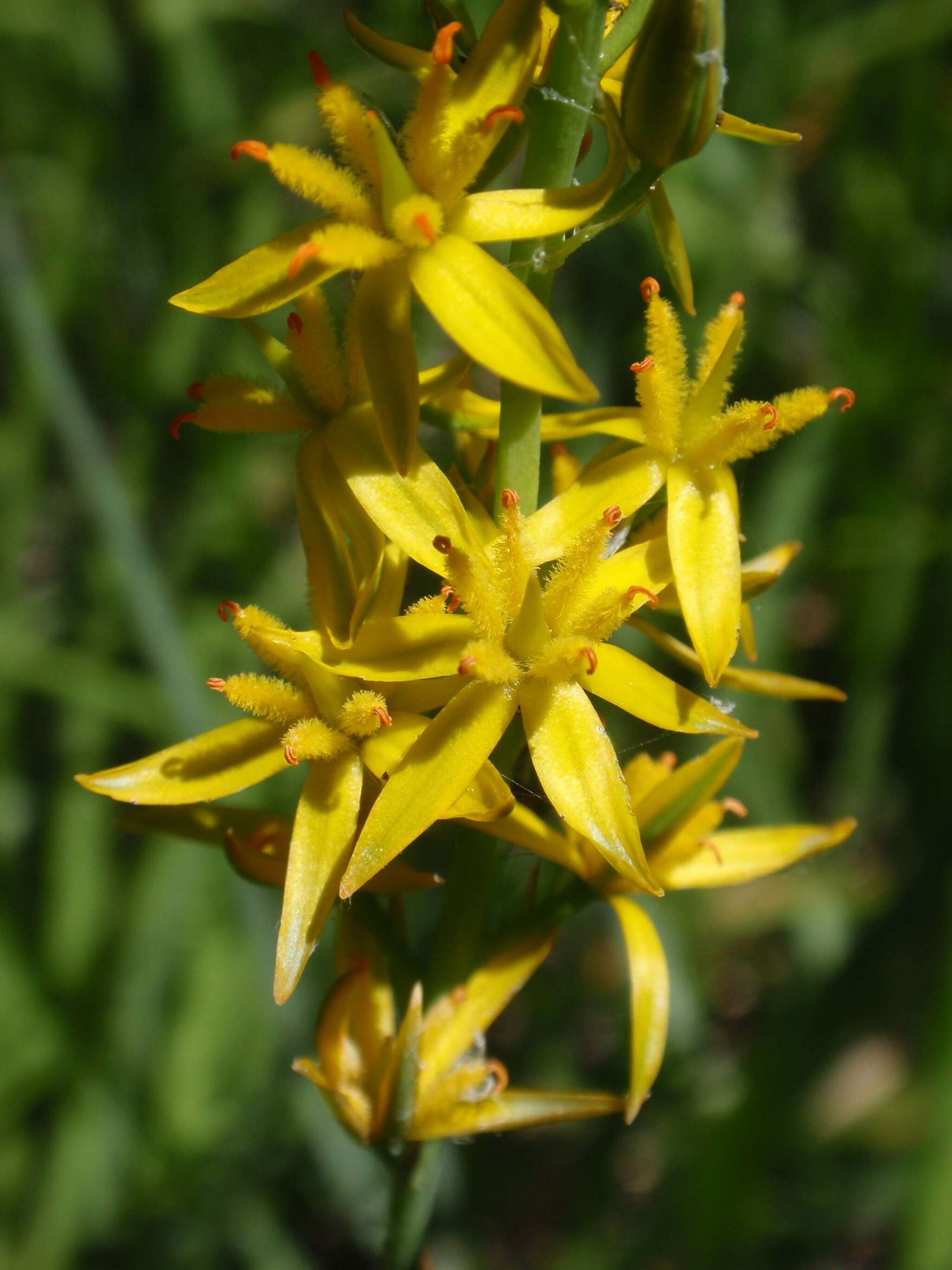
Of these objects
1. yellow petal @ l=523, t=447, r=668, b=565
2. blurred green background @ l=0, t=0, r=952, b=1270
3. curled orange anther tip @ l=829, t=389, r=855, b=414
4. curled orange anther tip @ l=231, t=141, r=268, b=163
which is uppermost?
curled orange anther tip @ l=231, t=141, r=268, b=163

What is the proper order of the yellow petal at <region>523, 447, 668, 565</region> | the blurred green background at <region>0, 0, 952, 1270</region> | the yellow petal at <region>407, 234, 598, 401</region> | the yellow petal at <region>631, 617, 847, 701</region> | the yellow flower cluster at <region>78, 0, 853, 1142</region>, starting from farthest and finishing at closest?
the blurred green background at <region>0, 0, 952, 1270</region>
the yellow petal at <region>631, 617, 847, 701</region>
the yellow petal at <region>523, 447, 668, 565</region>
the yellow flower cluster at <region>78, 0, 853, 1142</region>
the yellow petal at <region>407, 234, 598, 401</region>

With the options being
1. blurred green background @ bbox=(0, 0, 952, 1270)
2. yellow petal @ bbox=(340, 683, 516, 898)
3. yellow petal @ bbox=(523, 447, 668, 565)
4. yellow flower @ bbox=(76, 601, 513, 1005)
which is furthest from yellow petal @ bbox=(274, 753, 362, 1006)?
blurred green background @ bbox=(0, 0, 952, 1270)

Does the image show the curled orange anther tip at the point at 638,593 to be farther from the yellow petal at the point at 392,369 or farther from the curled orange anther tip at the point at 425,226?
the curled orange anther tip at the point at 425,226

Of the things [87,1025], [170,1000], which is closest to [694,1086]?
[170,1000]

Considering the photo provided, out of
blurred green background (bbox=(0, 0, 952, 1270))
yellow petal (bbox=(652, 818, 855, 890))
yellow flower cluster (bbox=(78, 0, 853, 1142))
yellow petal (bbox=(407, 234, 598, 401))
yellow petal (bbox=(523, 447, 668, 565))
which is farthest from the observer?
blurred green background (bbox=(0, 0, 952, 1270))

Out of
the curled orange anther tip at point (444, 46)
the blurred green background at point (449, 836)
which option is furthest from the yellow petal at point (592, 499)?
the blurred green background at point (449, 836)

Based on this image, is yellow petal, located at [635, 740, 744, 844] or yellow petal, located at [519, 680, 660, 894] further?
yellow petal, located at [635, 740, 744, 844]

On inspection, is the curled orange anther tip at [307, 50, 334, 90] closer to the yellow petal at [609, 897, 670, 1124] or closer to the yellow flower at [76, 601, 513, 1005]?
the yellow flower at [76, 601, 513, 1005]
